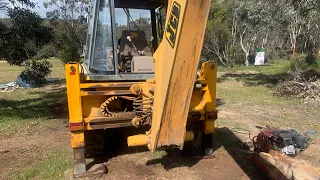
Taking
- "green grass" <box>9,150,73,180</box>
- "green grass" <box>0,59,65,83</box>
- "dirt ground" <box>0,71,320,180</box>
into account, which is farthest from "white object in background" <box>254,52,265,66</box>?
"green grass" <box>9,150,73,180</box>

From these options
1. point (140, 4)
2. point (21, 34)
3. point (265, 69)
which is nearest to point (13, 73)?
point (21, 34)

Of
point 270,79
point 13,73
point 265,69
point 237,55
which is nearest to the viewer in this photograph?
point 270,79

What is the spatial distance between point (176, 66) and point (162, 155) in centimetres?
244

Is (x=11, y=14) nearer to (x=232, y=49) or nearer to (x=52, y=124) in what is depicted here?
(x=52, y=124)

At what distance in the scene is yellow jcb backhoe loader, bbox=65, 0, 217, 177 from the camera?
2.88 meters

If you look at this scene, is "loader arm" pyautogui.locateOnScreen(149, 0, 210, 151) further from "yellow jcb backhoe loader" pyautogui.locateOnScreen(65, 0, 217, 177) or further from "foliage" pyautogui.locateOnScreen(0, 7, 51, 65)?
"foliage" pyautogui.locateOnScreen(0, 7, 51, 65)

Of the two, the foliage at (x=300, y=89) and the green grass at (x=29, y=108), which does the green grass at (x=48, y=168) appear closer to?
the green grass at (x=29, y=108)

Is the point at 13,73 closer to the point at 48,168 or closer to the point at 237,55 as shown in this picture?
the point at 237,55

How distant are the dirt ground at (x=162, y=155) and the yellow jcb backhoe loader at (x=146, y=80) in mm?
433

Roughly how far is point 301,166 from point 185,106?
70.5 inches

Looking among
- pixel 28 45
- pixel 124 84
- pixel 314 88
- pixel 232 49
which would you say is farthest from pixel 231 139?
pixel 232 49

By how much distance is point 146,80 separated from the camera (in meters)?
4.08

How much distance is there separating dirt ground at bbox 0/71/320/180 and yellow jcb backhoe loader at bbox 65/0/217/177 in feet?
1.42

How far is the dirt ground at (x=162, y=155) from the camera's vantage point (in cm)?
432
